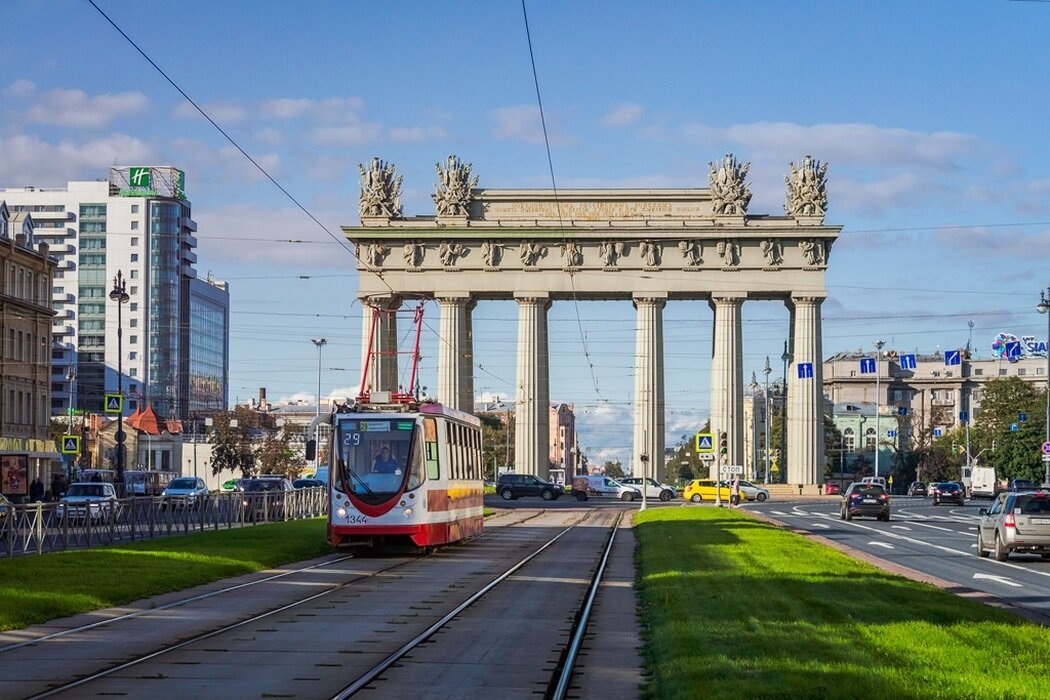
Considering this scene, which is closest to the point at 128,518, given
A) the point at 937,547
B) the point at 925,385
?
the point at 937,547

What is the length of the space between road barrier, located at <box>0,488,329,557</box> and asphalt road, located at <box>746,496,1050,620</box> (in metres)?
16.3

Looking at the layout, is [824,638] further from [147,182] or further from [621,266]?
[147,182]

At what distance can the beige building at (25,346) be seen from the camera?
81062 mm

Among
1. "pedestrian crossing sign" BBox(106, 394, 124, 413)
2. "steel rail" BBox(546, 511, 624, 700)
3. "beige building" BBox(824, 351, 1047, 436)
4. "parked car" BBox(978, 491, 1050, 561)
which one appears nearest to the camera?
"steel rail" BBox(546, 511, 624, 700)

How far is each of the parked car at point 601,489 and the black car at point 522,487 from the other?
7.21 meters

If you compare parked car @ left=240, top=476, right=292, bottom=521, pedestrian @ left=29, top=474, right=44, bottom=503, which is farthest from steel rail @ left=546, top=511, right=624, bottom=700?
pedestrian @ left=29, top=474, right=44, bottom=503

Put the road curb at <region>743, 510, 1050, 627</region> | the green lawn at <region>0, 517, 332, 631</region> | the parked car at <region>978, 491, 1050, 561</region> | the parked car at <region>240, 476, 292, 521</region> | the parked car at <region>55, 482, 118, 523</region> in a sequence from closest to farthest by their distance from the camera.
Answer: the green lawn at <region>0, 517, 332, 631</region> → the road curb at <region>743, 510, 1050, 627</region> → the parked car at <region>55, 482, 118, 523</region> → the parked car at <region>978, 491, 1050, 561</region> → the parked car at <region>240, 476, 292, 521</region>

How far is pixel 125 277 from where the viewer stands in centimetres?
16975

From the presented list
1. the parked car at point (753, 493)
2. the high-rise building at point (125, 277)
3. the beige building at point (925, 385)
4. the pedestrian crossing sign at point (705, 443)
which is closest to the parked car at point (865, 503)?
the pedestrian crossing sign at point (705, 443)

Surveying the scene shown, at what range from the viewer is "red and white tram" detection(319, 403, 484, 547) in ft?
113

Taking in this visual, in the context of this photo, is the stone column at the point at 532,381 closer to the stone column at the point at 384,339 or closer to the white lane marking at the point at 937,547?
the stone column at the point at 384,339

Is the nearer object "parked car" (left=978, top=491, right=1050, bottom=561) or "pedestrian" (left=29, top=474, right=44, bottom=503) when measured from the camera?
"parked car" (left=978, top=491, right=1050, bottom=561)

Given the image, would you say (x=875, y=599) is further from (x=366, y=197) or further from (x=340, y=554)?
(x=366, y=197)

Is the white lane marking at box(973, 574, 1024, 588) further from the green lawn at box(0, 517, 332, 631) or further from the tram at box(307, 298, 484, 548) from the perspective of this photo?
the green lawn at box(0, 517, 332, 631)
